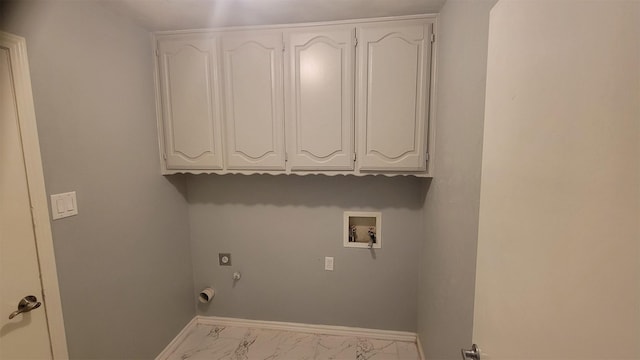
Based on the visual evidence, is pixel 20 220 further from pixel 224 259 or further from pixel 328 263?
pixel 328 263

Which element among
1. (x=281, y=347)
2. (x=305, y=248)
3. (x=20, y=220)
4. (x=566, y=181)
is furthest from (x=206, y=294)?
(x=566, y=181)

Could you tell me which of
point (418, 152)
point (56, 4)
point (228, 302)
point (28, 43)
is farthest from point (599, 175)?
point (228, 302)

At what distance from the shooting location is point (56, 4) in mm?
1181

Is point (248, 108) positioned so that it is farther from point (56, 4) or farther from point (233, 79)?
point (56, 4)

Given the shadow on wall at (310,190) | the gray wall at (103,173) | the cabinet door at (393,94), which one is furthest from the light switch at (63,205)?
the cabinet door at (393,94)

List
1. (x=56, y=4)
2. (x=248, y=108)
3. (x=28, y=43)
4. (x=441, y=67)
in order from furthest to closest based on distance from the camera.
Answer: (x=248, y=108), (x=441, y=67), (x=56, y=4), (x=28, y=43)

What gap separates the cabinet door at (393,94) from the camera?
1.55 meters

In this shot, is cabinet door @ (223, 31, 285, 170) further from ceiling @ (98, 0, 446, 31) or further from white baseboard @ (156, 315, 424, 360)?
white baseboard @ (156, 315, 424, 360)

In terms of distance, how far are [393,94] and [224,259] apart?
1.82m

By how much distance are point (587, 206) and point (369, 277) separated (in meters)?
1.86

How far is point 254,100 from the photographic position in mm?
1725

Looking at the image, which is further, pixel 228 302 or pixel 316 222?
pixel 228 302

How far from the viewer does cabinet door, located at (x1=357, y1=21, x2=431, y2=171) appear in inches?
61.2

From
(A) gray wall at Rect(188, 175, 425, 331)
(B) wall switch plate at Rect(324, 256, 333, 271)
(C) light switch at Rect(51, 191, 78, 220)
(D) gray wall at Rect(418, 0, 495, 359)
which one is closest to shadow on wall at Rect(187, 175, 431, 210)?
(A) gray wall at Rect(188, 175, 425, 331)
